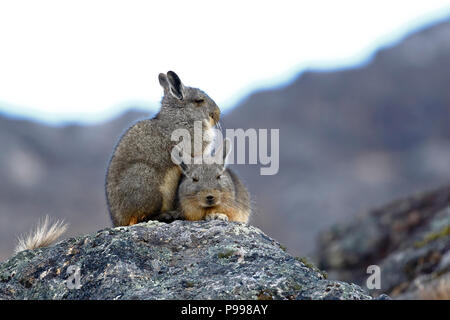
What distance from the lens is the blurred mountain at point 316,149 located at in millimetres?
51906

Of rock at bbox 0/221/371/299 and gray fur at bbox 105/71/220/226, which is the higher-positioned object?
gray fur at bbox 105/71/220/226

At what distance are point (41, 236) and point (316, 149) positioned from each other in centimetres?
5456

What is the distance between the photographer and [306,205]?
172 feet

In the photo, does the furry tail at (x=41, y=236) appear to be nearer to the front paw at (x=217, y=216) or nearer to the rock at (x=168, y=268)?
the rock at (x=168, y=268)

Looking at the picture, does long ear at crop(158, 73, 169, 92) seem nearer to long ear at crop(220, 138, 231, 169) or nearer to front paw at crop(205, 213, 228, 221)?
long ear at crop(220, 138, 231, 169)

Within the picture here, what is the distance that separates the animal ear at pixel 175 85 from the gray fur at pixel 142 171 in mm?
506

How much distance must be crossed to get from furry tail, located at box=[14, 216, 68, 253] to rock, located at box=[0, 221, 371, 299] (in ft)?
0.98

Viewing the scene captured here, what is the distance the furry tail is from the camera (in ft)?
29.0

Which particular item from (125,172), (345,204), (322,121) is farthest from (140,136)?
(322,121)

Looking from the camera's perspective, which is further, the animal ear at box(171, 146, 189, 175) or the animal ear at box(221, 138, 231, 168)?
the animal ear at box(221, 138, 231, 168)
